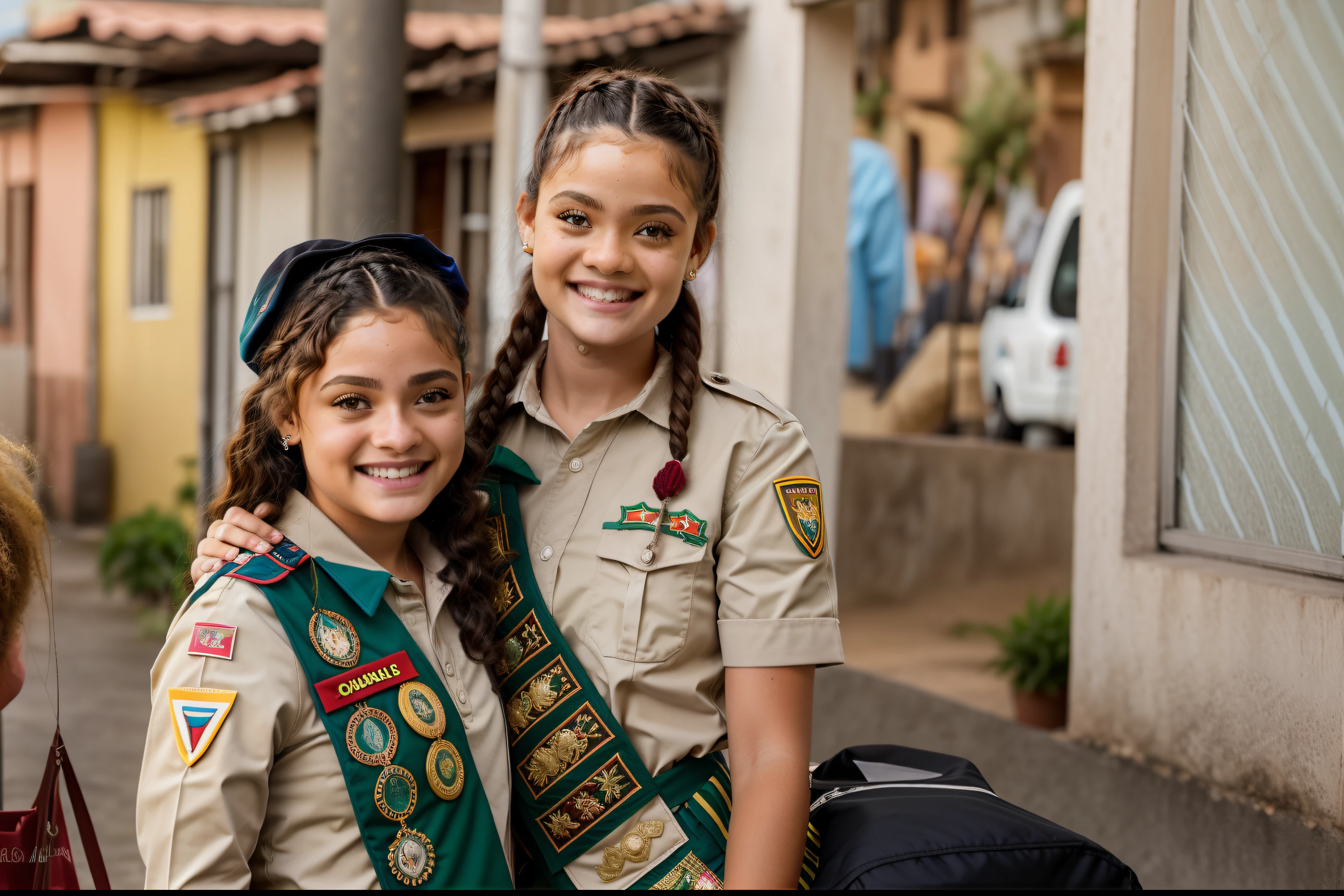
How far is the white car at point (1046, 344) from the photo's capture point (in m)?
8.03

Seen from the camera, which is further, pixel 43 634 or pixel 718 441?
pixel 43 634

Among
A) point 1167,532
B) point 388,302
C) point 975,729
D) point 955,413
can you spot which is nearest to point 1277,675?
point 1167,532

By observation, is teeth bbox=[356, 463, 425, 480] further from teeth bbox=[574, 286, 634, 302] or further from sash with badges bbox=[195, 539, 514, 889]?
teeth bbox=[574, 286, 634, 302]

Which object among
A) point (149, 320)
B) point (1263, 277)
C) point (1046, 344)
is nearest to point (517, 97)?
point (1263, 277)

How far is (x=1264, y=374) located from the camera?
3301 millimetres

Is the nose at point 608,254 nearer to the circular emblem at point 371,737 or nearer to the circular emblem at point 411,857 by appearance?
the circular emblem at point 371,737

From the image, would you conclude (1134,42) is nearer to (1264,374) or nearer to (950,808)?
(1264,374)

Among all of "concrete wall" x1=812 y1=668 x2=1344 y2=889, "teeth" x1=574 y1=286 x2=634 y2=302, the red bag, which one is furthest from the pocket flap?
"concrete wall" x1=812 y1=668 x2=1344 y2=889

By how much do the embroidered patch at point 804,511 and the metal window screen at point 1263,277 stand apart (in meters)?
1.63

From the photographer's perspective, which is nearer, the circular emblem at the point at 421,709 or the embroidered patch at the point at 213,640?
the embroidered patch at the point at 213,640

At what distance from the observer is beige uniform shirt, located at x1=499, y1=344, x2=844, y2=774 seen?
193 centimetres

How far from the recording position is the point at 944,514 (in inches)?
309

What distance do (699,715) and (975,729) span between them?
2.56 metres

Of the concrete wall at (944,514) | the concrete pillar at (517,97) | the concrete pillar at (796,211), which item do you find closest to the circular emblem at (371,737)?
the concrete pillar at (796,211)
